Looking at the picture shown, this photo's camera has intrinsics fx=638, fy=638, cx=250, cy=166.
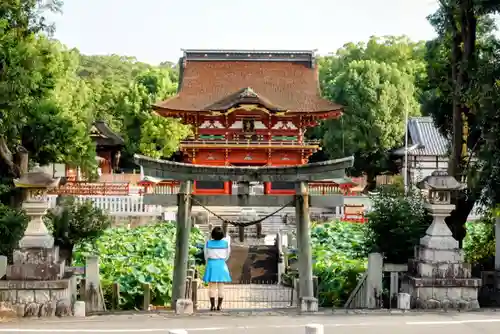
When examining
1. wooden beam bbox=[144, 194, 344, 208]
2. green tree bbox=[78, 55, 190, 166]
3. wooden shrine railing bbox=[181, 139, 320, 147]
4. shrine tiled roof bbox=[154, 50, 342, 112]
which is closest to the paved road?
wooden beam bbox=[144, 194, 344, 208]

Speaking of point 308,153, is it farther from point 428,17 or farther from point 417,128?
point 428,17

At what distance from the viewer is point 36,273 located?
33.1ft

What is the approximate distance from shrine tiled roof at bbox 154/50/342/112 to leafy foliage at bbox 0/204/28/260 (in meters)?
17.9

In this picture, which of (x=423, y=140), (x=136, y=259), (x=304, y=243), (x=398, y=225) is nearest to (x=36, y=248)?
(x=304, y=243)

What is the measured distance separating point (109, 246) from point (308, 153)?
1486 cm

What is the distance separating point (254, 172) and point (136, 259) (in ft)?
24.8

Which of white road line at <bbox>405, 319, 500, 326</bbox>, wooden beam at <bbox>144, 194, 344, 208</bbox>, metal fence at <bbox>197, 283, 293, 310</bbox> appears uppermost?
wooden beam at <bbox>144, 194, 344, 208</bbox>

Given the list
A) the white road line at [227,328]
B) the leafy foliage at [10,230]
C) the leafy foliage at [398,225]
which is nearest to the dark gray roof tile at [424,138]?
the leafy foliage at [398,225]

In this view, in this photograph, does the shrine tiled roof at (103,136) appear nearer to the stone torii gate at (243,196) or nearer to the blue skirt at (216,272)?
the stone torii gate at (243,196)

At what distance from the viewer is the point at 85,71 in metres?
84.6

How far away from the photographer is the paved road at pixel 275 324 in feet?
29.3

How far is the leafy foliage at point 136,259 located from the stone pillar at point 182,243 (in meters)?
2.48

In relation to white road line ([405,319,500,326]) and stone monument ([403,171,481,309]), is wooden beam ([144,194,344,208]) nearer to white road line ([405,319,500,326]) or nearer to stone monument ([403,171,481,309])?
stone monument ([403,171,481,309])

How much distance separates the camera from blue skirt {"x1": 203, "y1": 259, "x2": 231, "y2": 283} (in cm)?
1067
